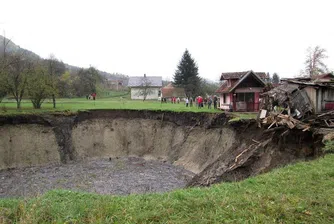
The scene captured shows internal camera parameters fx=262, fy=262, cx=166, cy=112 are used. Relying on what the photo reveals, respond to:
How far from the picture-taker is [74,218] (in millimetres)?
5445

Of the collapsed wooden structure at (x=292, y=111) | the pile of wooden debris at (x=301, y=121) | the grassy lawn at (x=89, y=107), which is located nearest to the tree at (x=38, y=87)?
the grassy lawn at (x=89, y=107)

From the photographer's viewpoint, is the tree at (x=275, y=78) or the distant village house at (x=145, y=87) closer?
→ the distant village house at (x=145, y=87)

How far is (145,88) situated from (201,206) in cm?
5282

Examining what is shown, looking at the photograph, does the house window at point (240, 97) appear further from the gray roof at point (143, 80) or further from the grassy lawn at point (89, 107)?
the gray roof at point (143, 80)

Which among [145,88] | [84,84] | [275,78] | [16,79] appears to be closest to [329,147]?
[16,79]

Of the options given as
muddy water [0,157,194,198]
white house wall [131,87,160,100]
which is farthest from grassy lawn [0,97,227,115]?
white house wall [131,87,160,100]

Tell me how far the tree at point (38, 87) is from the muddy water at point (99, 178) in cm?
917

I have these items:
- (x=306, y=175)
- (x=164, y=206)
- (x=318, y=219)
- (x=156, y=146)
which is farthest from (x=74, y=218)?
(x=156, y=146)

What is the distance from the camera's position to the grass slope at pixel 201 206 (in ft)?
17.2

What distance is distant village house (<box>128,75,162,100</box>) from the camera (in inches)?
2385

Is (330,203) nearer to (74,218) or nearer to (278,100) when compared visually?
(74,218)

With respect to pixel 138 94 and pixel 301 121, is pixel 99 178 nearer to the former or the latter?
pixel 301 121

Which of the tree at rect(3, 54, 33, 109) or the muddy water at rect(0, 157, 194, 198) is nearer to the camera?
the muddy water at rect(0, 157, 194, 198)

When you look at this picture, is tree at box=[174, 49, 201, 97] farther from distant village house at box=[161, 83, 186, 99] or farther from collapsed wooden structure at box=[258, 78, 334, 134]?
collapsed wooden structure at box=[258, 78, 334, 134]
